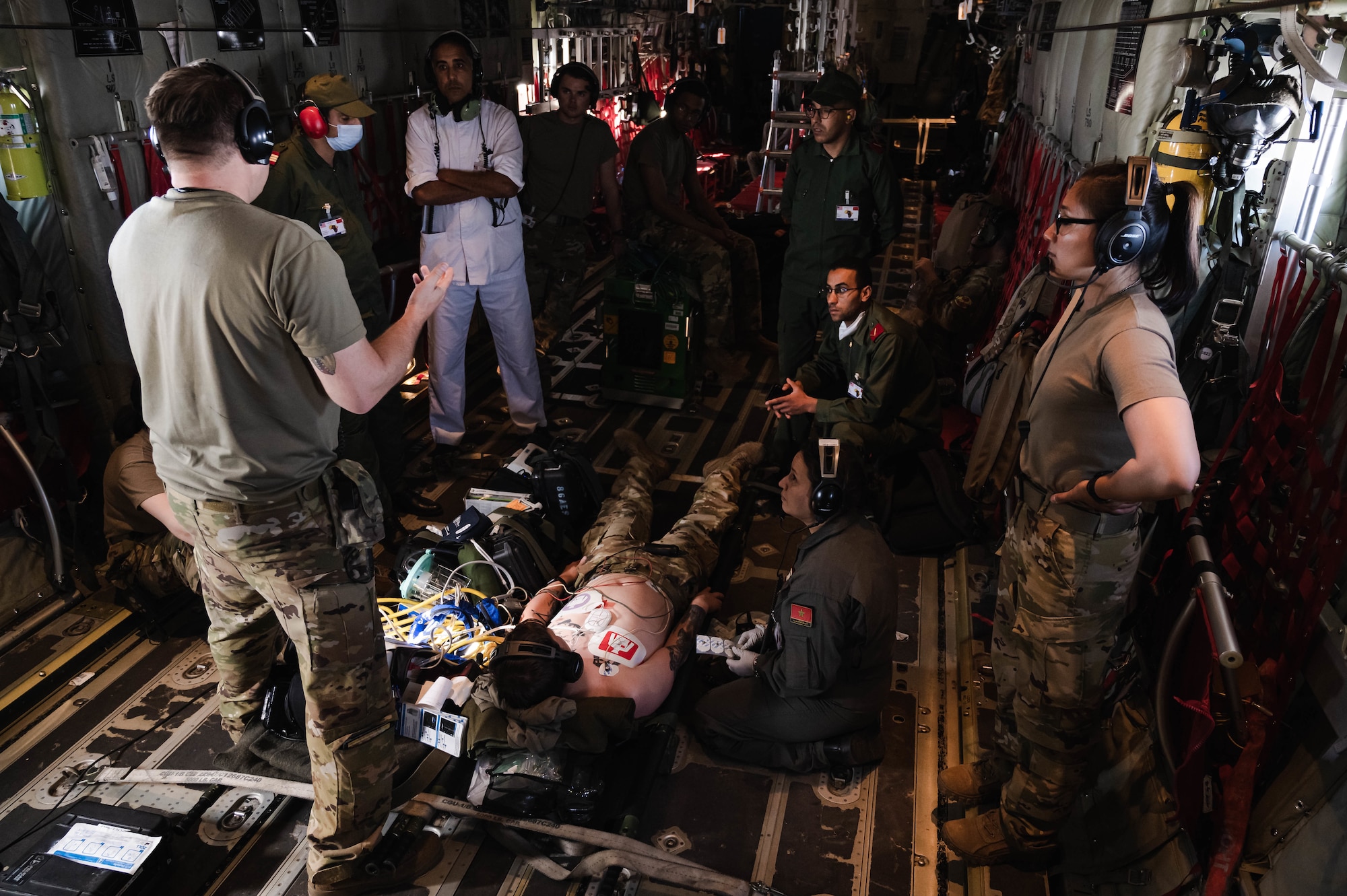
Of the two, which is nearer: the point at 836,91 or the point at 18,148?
the point at 18,148

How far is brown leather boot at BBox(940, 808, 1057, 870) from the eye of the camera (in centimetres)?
277

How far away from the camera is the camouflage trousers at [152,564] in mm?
3676

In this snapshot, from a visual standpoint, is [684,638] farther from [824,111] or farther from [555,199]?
[555,199]

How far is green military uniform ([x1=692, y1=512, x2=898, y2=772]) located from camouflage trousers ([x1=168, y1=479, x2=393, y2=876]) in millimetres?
1246

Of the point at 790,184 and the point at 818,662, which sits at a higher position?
the point at 790,184

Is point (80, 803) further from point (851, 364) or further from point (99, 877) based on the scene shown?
point (851, 364)

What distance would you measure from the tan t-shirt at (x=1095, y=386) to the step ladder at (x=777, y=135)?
6199 millimetres

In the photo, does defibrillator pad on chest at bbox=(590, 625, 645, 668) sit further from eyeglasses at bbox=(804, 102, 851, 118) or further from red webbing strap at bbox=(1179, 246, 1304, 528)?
eyeglasses at bbox=(804, 102, 851, 118)

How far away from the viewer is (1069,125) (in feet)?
18.7

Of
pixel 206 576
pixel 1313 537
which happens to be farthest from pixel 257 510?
pixel 1313 537

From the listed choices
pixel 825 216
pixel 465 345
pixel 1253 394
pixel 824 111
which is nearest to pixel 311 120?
pixel 465 345

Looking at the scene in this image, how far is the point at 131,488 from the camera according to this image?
11.7 feet

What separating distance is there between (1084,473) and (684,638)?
5.36 feet

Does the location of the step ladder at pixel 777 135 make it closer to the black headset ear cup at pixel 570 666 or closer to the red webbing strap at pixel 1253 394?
the red webbing strap at pixel 1253 394
